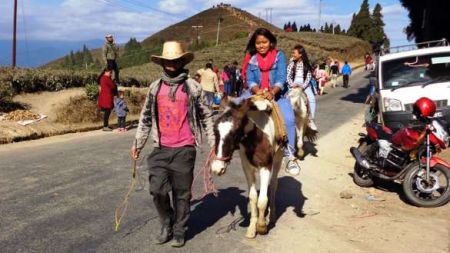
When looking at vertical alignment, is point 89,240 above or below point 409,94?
below

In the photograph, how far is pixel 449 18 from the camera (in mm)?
32312

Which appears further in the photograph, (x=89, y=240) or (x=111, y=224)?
(x=111, y=224)

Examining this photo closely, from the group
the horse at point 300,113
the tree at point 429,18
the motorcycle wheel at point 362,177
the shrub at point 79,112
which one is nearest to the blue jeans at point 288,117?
the motorcycle wheel at point 362,177

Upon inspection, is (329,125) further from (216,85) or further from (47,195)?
(47,195)

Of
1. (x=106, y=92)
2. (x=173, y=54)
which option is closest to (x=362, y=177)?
(x=173, y=54)

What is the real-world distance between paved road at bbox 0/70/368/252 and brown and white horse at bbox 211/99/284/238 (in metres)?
0.50

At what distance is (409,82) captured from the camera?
39.3ft

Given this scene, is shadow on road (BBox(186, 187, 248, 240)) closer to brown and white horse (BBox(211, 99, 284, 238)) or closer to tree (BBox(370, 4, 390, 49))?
brown and white horse (BBox(211, 99, 284, 238))

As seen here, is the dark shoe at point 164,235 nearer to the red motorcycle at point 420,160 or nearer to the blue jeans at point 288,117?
the blue jeans at point 288,117

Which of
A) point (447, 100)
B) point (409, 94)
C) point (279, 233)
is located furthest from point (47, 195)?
point (447, 100)

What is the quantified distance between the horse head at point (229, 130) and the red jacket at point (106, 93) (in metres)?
10.7

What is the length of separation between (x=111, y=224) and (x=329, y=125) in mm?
11128

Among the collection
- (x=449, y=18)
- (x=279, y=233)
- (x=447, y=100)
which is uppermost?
(x=449, y=18)

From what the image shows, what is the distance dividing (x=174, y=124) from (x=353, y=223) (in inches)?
114
